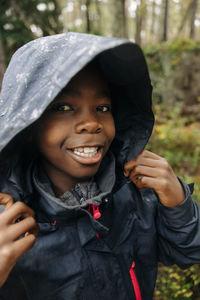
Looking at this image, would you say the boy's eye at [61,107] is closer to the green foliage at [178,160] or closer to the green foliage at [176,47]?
the green foliage at [178,160]

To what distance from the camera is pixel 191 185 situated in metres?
1.51

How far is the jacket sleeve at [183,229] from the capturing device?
1.34 m

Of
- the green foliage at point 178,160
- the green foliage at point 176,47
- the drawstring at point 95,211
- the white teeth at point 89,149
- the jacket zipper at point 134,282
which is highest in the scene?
the white teeth at point 89,149

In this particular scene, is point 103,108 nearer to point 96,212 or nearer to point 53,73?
point 53,73

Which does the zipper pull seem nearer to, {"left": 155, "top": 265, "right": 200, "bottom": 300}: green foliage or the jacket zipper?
the jacket zipper

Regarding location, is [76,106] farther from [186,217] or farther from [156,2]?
[156,2]

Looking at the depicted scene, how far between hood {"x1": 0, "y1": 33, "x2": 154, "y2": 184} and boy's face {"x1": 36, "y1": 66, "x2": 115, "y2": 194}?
0.39ft

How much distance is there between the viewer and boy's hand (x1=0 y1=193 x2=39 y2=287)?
944 millimetres

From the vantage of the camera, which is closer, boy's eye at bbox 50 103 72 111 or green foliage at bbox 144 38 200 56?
boy's eye at bbox 50 103 72 111

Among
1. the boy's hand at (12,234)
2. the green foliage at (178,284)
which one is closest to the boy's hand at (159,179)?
the boy's hand at (12,234)

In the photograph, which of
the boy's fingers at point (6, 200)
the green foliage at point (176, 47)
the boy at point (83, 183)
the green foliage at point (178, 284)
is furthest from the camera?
the green foliage at point (176, 47)

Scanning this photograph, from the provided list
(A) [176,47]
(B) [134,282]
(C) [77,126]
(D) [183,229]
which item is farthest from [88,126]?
(A) [176,47]

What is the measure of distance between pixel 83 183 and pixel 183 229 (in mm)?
651

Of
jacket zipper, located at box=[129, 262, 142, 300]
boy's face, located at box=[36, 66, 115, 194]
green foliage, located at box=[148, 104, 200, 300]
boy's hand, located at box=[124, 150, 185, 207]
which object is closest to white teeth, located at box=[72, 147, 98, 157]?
boy's face, located at box=[36, 66, 115, 194]
